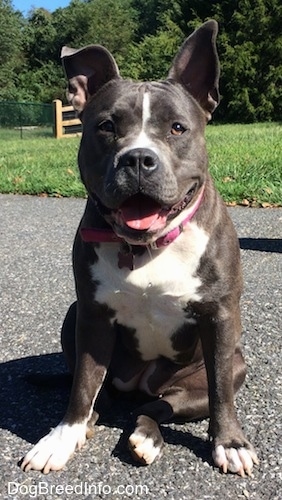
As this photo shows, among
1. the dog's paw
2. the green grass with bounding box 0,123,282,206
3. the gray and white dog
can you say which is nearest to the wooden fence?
the green grass with bounding box 0,123,282,206

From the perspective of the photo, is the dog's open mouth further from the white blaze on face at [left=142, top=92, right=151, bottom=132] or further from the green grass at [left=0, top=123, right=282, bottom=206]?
the green grass at [left=0, top=123, right=282, bottom=206]

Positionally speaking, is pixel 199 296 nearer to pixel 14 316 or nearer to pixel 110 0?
pixel 14 316

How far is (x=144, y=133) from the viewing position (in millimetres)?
2504

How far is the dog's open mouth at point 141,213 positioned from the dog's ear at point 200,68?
577 mm

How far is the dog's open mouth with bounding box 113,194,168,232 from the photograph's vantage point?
2.42 meters

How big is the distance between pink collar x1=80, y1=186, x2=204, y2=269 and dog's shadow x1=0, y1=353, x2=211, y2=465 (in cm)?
80

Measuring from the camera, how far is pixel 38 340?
3920 millimetres

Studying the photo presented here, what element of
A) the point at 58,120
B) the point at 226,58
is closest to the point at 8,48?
the point at 226,58

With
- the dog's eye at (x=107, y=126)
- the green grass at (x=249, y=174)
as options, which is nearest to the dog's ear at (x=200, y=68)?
the dog's eye at (x=107, y=126)

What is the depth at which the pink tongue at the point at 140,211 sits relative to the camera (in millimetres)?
2424

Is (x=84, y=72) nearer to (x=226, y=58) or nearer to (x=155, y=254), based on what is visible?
(x=155, y=254)

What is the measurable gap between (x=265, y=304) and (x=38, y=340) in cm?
147

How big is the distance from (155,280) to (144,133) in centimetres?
54

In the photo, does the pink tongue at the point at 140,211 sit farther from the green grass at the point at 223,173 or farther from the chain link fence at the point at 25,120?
the chain link fence at the point at 25,120
